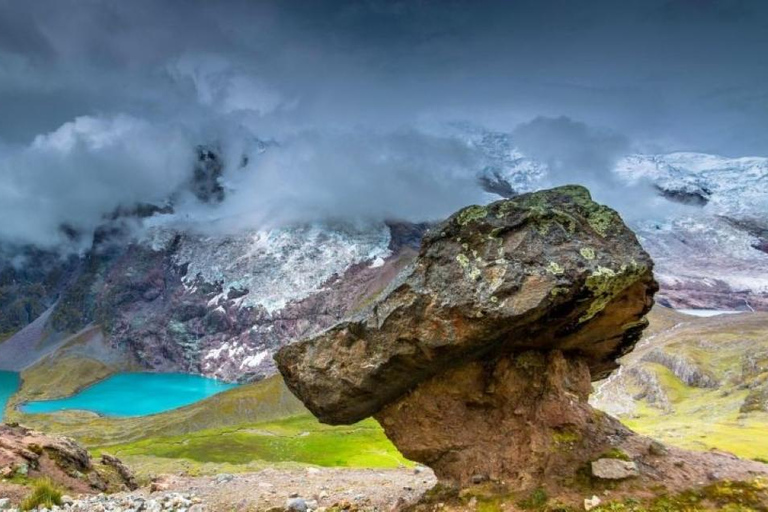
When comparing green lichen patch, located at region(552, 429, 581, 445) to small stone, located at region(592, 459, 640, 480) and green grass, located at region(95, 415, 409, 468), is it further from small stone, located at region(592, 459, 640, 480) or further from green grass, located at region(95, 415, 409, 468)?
green grass, located at region(95, 415, 409, 468)

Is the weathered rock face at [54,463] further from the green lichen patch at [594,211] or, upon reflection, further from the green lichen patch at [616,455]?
the green lichen patch at [594,211]

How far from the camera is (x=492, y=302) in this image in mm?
15594

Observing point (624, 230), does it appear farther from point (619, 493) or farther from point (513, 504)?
point (513, 504)

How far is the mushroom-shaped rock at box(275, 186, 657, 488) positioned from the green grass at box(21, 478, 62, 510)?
1231cm

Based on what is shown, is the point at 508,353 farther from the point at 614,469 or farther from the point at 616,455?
the point at 614,469

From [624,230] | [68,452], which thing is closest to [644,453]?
[624,230]

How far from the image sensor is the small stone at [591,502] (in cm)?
1457

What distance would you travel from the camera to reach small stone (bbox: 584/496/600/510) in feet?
47.8

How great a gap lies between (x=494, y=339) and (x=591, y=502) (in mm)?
4726

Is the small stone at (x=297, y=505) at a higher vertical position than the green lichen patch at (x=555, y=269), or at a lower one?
lower

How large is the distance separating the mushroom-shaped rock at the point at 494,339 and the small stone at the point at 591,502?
1360 mm

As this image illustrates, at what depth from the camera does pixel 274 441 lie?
145875 millimetres

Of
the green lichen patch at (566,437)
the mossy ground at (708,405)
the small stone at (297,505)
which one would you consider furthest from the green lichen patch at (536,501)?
the mossy ground at (708,405)

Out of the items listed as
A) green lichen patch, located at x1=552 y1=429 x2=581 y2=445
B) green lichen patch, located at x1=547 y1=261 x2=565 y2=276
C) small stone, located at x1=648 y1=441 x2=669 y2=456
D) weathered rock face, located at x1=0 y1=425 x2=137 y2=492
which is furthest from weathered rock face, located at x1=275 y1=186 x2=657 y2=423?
weathered rock face, located at x1=0 y1=425 x2=137 y2=492
